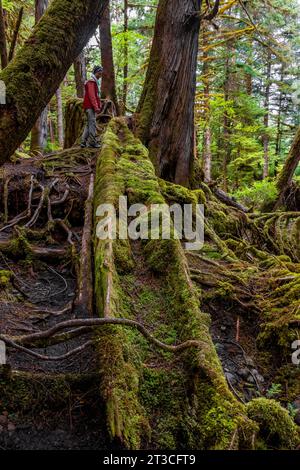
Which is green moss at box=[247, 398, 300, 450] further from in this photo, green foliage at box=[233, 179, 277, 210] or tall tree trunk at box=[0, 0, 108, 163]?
green foliage at box=[233, 179, 277, 210]

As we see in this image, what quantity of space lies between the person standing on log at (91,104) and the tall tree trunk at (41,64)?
619 cm

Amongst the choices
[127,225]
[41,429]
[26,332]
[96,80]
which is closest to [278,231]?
[96,80]

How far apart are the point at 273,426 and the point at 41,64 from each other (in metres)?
Answer: 2.81

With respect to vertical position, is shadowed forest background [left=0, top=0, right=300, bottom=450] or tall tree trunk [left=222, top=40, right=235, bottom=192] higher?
tall tree trunk [left=222, top=40, right=235, bottom=192]

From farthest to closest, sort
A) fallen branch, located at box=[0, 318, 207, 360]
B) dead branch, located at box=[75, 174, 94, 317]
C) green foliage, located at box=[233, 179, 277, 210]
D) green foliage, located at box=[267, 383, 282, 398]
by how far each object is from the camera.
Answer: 1. green foliage, located at box=[233, 179, 277, 210]
2. dead branch, located at box=[75, 174, 94, 317]
3. green foliage, located at box=[267, 383, 282, 398]
4. fallen branch, located at box=[0, 318, 207, 360]

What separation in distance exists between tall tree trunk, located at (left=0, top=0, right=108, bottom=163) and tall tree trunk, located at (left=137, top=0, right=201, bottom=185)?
5.17 metres

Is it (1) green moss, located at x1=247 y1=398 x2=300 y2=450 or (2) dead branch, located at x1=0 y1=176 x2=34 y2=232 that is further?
(2) dead branch, located at x1=0 y1=176 x2=34 y2=232

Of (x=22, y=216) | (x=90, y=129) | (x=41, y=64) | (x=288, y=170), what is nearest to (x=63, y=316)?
(x=41, y=64)

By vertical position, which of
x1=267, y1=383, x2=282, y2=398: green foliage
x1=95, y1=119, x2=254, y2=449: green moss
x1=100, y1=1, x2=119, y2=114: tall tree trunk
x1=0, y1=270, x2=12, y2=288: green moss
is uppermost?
x1=100, y1=1, x2=119, y2=114: tall tree trunk

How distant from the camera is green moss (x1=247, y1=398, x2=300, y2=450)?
245cm

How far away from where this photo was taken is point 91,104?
352 inches

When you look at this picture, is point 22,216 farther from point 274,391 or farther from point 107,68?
point 107,68

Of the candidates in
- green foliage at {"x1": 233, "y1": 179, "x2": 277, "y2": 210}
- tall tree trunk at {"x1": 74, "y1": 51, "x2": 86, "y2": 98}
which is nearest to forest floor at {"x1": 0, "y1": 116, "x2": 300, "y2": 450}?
tall tree trunk at {"x1": 74, "y1": 51, "x2": 86, "y2": 98}

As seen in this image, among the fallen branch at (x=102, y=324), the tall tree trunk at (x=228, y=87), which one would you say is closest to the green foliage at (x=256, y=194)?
the tall tree trunk at (x=228, y=87)
